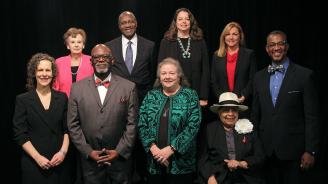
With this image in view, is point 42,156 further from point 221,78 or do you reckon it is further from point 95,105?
point 221,78

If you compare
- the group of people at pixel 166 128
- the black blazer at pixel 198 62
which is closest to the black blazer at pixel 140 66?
the black blazer at pixel 198 62

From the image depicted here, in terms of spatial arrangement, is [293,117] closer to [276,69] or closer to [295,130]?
[295,130]

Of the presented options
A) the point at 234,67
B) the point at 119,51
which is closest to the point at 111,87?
the point at 119,51

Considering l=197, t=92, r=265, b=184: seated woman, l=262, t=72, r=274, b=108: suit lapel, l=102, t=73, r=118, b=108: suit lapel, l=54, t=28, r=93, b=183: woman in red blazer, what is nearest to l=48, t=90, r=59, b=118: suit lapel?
l=54, t=28, r=93, b=183: woman in red blazer

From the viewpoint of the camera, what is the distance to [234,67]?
3.85 metres

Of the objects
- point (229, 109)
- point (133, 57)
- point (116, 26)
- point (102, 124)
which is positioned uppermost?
point (116, 26)

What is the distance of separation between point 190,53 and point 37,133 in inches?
82.7

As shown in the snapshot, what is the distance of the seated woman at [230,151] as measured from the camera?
10.3 feet

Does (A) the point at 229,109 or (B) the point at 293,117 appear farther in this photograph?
(A) the point at 229,109

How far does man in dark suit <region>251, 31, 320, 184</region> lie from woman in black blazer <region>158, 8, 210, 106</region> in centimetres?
82

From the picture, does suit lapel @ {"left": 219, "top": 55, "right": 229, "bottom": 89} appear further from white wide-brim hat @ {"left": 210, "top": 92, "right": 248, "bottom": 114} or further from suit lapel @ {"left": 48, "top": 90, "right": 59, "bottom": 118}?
suit lapel @ {"left": 48, "top": 90, "right": 59, "bottom": 118}

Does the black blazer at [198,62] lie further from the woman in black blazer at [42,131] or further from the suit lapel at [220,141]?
the woman in black blazer at [42,131]

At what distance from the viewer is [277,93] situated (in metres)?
3.22

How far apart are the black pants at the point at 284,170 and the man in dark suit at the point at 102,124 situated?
1578 millimetres
